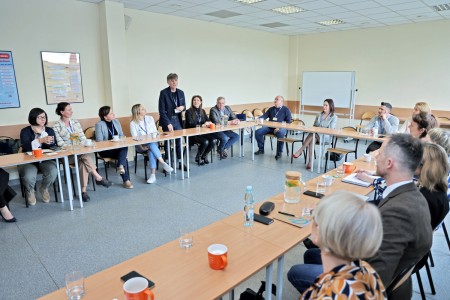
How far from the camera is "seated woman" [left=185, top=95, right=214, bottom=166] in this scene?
580 cm

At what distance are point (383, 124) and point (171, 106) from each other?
3802 millimetres

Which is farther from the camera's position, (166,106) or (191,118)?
(191,118)

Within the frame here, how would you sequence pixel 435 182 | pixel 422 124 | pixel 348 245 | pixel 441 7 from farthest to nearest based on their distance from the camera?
pixel 441 7 < pixel 422 124 < pixel 435 182 < pixel 348 245

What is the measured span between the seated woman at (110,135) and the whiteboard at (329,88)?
6.28 m

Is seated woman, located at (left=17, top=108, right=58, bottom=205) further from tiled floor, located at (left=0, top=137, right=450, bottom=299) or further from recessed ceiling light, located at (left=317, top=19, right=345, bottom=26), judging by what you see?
recessed ceiling light, located at (left=317, top=19, right=345, bottom=26)

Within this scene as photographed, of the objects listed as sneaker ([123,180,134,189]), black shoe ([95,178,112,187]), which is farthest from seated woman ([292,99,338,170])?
black shoe ([95,178,112,187])

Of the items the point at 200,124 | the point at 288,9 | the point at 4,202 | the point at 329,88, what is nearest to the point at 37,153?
the point at 4,202

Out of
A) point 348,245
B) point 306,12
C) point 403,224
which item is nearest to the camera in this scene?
point 348,245

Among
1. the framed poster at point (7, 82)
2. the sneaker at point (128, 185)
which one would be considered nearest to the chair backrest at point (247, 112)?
the sneaker at point (128, 185)

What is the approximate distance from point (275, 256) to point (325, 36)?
332 inches

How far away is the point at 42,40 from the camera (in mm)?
4902

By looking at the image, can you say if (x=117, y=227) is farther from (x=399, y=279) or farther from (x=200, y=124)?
(x=200, y=124)

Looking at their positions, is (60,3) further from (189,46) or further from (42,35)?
(189,46)

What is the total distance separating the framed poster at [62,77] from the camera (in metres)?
5.04
